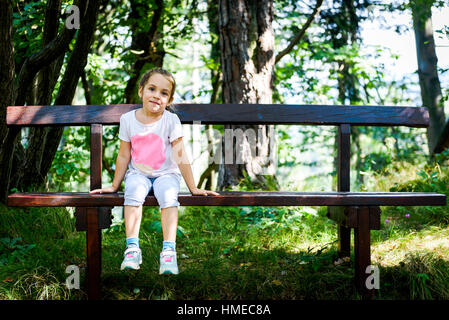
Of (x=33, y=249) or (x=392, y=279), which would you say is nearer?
(x=392, y=279)

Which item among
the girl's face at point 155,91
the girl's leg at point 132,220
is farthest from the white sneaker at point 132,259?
the girl's face at point 155,91

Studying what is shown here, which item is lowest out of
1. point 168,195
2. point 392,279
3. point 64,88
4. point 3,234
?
point 392,279

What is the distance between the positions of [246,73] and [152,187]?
2.44m

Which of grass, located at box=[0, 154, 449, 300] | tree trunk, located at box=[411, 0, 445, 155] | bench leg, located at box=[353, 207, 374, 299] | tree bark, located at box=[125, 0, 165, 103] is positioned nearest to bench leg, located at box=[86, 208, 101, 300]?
grass, located at box=[0, 154, 449, 300]

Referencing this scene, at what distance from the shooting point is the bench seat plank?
8.24ft

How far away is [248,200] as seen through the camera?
2547 mm

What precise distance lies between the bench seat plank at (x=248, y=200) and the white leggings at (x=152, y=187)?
0.15ft

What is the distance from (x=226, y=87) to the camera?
4.86m

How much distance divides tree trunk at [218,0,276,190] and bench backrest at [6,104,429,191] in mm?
1566

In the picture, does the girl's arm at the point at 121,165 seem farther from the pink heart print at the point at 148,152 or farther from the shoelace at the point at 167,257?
the shoelace at the point at 167,257

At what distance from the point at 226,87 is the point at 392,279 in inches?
111

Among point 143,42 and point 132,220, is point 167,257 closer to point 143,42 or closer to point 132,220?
point 132,220
